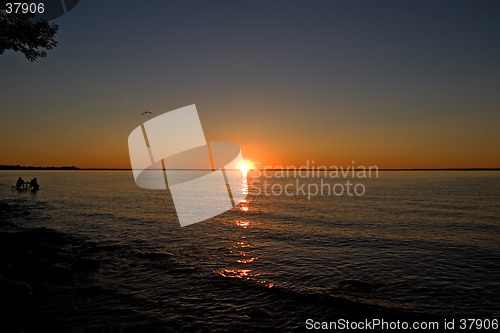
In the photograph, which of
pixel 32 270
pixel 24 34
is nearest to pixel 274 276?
pixel 32 270

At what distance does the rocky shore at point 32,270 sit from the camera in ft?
30.0

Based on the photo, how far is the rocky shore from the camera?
9.14 metres

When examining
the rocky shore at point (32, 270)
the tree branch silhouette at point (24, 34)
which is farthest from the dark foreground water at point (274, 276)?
the tree branch silhouette at point (24, 34)

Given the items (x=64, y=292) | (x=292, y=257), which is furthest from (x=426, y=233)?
(x=64, y=292)

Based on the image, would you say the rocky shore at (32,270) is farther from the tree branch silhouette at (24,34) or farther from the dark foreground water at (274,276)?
the tree branch silhouette at (24,34)

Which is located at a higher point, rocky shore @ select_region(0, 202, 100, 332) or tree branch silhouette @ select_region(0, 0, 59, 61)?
tree branch silhouette @ select_region(0, 0, 59, 61)

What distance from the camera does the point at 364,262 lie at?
16.1 metres

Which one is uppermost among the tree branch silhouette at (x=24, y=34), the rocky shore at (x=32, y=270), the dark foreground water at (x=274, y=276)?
the tree branch silhouette at (x=24, y=34)

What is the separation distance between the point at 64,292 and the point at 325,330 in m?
10.2

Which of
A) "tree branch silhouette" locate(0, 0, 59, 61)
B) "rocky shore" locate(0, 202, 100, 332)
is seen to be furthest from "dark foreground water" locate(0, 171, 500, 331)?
"tree branch silhouette" locate(0, 0, 59, 61)

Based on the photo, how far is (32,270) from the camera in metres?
12.9

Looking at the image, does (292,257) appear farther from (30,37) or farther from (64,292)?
(30,37)

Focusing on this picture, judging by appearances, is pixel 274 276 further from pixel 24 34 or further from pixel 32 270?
pixel 24 34

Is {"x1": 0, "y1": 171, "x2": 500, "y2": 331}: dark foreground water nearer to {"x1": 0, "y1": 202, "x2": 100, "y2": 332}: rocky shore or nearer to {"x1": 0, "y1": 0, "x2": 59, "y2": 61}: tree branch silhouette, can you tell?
{"x1": 0, "y1": 202, "x2": 100, "y2": 332}: rocky shore
